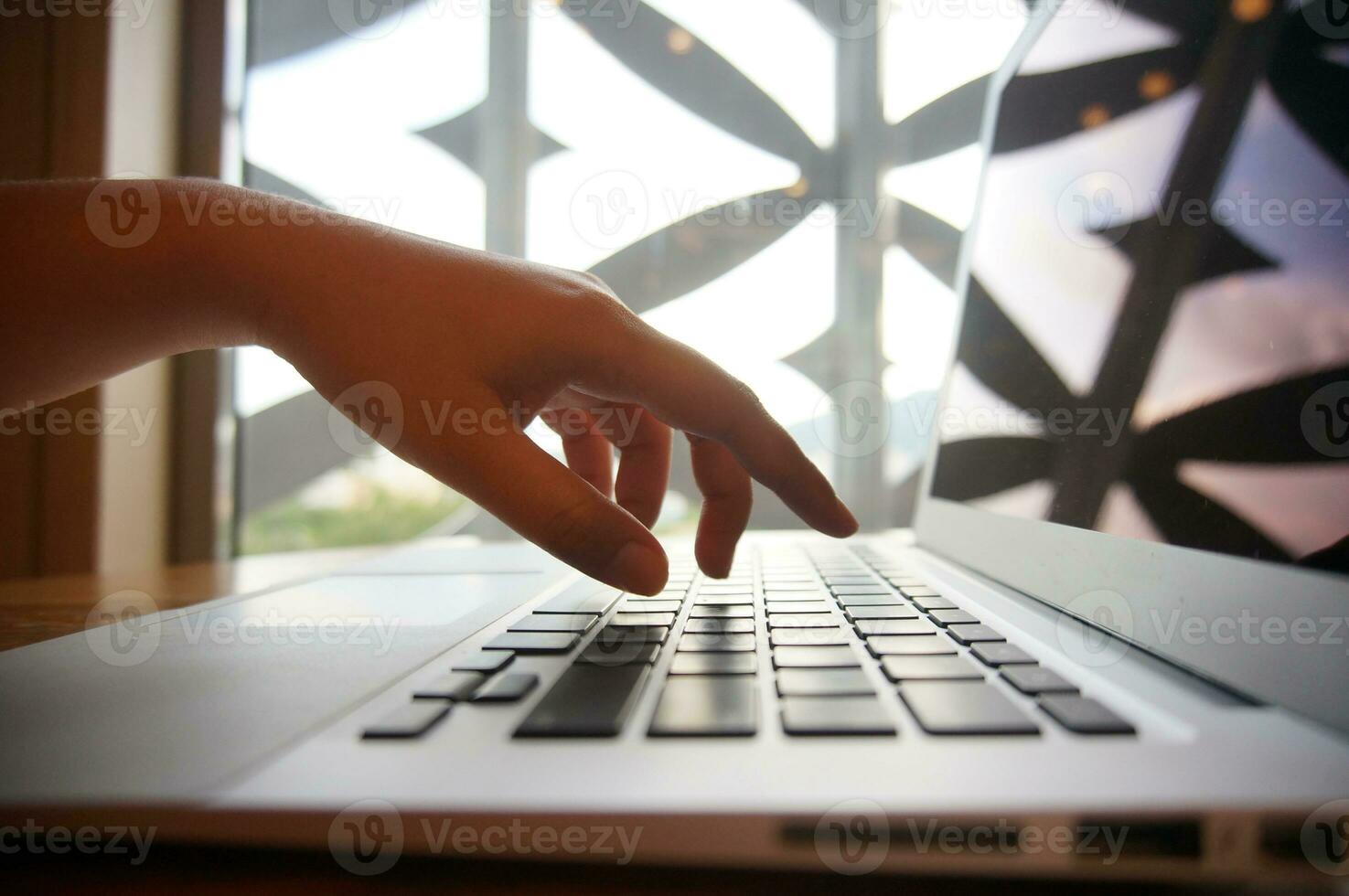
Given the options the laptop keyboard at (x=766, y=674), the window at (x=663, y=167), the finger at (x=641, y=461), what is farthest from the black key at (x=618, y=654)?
the window at (x=663, y=167)

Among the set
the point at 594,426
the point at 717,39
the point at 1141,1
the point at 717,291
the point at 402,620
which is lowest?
the point at 402,620

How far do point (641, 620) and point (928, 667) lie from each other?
19 cm

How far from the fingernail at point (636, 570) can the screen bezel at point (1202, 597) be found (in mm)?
265

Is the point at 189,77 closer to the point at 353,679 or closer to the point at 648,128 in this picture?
the point at 648,128

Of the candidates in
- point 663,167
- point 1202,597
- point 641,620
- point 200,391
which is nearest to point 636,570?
point 641,620

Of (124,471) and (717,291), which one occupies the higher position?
(717,291)

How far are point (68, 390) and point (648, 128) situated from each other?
1.59 meters

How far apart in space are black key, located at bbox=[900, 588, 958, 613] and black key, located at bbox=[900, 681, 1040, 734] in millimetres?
175

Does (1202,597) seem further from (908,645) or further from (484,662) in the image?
(484,662)

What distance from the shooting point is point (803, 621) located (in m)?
0.41

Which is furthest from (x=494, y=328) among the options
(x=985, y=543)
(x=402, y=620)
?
(x=985, y=543)

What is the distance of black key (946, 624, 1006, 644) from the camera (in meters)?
0.35

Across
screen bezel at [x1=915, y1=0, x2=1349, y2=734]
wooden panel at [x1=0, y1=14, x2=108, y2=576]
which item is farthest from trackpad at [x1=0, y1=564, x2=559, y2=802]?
wooden panel at [x1=0, y1=14, x2=108, y2=576]

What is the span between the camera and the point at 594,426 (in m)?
0.75
